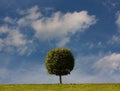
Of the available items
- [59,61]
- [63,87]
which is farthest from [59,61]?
[63,87]

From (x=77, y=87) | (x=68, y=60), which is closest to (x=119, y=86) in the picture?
(x=77, y=87)

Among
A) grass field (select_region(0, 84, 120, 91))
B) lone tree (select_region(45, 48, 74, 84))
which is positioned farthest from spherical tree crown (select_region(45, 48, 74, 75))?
grass field (select_region(0, 84, 120, 91))

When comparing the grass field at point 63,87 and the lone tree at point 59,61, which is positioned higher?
the lone tree at point 59,61

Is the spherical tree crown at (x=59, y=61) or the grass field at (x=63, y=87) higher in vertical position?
the spherical tree crown at (x=59, y=61)

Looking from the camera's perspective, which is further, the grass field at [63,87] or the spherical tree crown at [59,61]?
the spherical tree crown at [59,61]

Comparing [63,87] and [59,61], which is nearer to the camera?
[63,87]

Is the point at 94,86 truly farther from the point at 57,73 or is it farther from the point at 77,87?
the point at 57,73

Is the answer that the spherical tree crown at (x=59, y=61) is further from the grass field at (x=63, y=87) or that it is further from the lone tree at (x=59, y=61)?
the grass field at (x=63, y=87)

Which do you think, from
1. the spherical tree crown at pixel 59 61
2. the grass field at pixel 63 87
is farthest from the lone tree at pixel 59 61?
the grass field at pixel 63 87

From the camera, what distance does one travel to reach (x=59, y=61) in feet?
302

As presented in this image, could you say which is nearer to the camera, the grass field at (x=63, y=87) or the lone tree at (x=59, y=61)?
the grass field at (x=63, y=87)

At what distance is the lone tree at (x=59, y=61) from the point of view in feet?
302

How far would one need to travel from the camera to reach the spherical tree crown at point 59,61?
9219 centimetres

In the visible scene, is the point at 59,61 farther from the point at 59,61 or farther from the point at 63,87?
the point at 63,87
